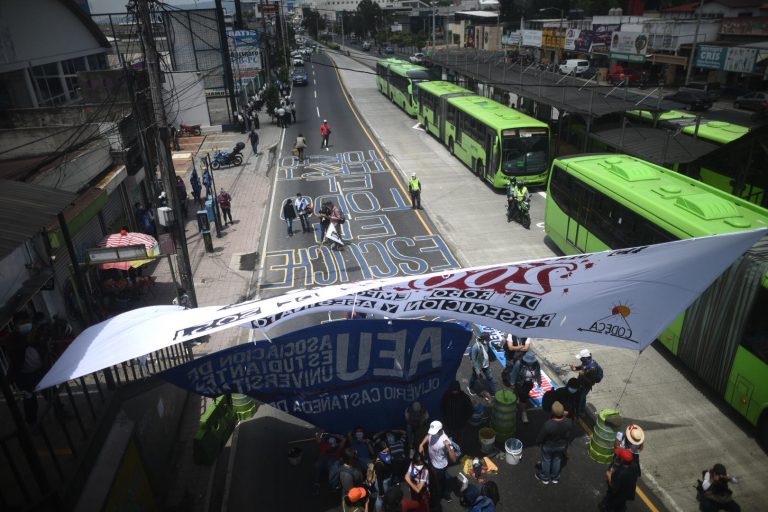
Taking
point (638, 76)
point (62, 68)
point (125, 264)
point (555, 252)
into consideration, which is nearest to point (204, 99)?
point (62, 68)

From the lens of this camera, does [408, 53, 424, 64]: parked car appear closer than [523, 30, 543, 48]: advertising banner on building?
Yes

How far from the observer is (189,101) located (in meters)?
38.5

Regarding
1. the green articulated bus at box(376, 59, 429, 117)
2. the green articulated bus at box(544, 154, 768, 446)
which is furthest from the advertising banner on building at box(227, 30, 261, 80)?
the green articulated bus at box(544, 154, 768, 446)

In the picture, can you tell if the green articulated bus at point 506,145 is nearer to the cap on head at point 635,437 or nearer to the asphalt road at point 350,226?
the asphalt road at point 350,226

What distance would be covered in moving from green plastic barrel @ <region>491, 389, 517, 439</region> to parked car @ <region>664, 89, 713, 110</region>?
130 ft

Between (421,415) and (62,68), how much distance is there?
26914mm

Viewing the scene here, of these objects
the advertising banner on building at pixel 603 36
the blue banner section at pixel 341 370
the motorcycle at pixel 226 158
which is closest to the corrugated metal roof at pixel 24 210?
the blue banner section at pixel 341 370

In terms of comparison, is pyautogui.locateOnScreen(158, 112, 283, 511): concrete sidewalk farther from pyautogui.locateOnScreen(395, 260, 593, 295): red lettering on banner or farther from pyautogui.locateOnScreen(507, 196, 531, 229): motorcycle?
pyautogui.locateOnScreen(507, 196, 531, 229): motorcycle

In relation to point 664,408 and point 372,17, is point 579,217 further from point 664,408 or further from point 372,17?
point 372,17

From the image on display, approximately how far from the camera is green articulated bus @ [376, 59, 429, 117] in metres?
40.2

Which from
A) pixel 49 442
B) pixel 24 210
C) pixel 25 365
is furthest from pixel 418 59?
pixel 49 442

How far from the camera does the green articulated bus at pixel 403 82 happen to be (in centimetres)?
4022

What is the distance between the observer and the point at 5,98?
20969mm

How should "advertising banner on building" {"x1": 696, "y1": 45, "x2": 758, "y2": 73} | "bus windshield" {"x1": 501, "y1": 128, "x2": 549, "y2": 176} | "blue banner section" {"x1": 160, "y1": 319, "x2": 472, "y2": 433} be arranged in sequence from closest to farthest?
"blue banner section" {"x1": 160, "y1": 319, "x2": 472, "y2": 433} → "bus windshield" {"x1": 501, "y1": 128, "x2": 549, "y2": 176} → "advertising banner on building" {"x1": 696, "y1": 45, "x2": 758, "y2": 73}
